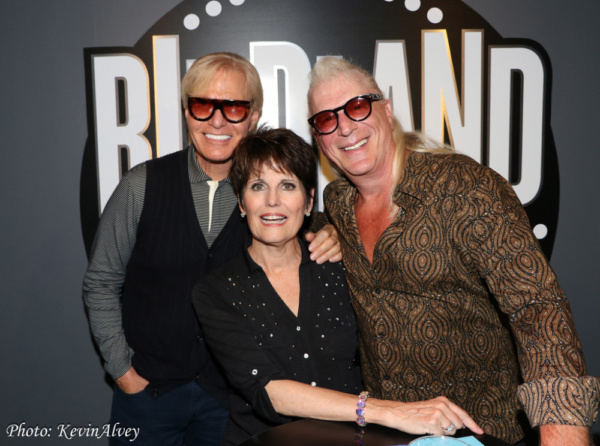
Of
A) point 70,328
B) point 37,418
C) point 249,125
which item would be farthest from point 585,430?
point 37,418

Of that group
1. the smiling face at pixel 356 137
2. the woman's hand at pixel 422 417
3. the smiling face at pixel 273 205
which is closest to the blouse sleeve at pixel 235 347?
the smiling face at pixel 273 205

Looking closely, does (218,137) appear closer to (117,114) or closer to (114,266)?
Result: (114,266)

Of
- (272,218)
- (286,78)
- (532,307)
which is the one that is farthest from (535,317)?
(286,78)

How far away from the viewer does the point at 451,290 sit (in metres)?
1.97

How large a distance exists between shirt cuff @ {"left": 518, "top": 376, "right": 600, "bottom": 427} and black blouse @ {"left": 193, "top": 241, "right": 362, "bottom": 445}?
29.7 inches

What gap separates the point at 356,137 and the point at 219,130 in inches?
25.9

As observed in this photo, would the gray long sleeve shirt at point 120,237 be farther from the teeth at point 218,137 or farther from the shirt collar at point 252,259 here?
the shirt collar at point 252,259

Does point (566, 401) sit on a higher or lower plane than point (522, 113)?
lower

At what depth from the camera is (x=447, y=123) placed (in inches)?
125

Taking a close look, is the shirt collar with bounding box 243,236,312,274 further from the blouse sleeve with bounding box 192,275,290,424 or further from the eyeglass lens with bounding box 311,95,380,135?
the eyeglass lens with bounding box 311,95,380,135

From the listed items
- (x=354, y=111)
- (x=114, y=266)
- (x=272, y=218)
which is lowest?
(x=114, y=266)

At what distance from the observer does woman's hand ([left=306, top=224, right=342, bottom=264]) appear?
7.41 ft

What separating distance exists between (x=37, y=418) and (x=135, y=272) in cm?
155
